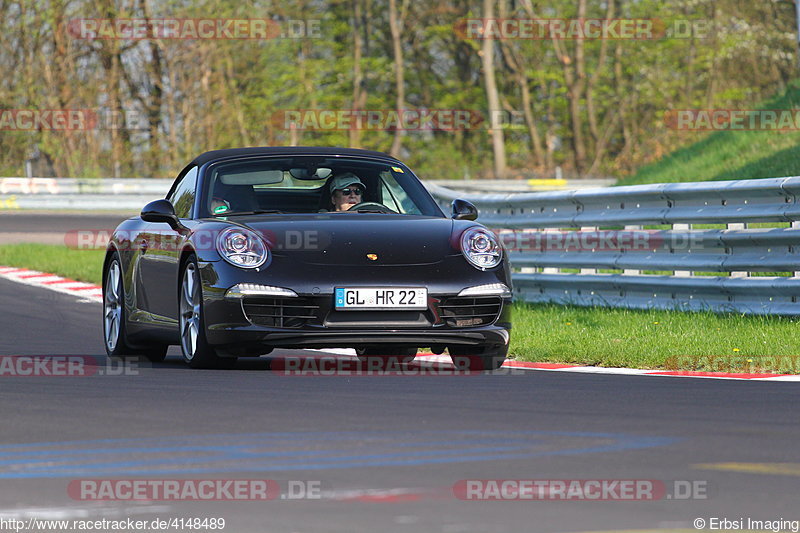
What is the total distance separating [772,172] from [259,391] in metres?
12.6

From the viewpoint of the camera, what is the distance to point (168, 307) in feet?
33.7

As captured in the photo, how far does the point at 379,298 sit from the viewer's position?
9.29 meters

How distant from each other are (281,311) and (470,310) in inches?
44.5

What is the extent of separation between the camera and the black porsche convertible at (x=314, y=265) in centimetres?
927

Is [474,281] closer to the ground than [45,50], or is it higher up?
closer to the ground

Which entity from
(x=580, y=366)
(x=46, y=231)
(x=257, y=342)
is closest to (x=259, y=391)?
(x=257, y=342)

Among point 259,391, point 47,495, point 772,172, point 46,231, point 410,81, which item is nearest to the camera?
point 47,495

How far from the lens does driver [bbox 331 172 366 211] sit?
34.0 feet

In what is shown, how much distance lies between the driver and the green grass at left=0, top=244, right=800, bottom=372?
5.11 feet

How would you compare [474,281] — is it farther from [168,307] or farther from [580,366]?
[168,307]
